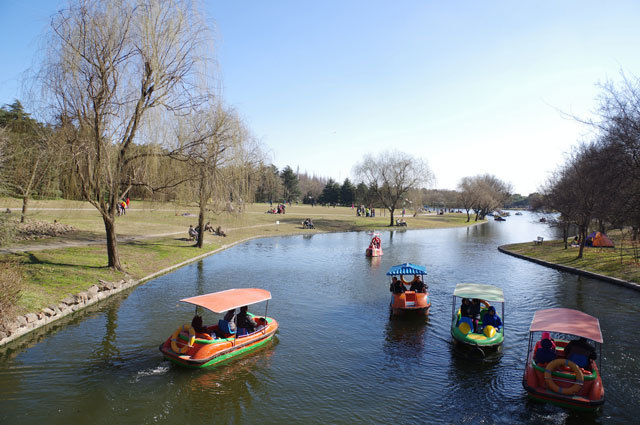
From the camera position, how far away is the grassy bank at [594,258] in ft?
88.3

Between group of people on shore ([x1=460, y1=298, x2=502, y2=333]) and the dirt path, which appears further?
the dirt path

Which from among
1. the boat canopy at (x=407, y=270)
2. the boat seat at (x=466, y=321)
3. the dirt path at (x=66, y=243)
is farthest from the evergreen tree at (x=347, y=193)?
the boat seat at (x=466, y=321)

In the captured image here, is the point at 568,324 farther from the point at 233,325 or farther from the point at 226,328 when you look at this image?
the point at 226,328

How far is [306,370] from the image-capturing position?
12859mm

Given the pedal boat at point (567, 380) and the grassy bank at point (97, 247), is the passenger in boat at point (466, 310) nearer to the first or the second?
the pedal boat at point (567, 380)

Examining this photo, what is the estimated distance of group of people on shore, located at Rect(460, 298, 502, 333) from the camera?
14789mm

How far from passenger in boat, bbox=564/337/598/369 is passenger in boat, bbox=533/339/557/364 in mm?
506

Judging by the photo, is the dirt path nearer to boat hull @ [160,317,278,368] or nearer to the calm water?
the calm water

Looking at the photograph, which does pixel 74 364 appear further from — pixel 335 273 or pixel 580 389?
pixel 335 273

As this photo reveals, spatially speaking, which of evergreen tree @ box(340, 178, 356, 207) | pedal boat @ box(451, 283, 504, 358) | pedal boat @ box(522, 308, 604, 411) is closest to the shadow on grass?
pedal boat @ box(451, 283, 504, 358)

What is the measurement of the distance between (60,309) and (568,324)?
1943 cm

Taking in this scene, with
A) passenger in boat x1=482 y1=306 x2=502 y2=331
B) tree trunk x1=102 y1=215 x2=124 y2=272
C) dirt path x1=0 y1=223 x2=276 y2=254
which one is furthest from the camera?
dirt path x1=0 y1=223 x2=276 y2=254

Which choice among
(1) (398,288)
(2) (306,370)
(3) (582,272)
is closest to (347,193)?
(3) (582,272)

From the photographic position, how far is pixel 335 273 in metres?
28.4
